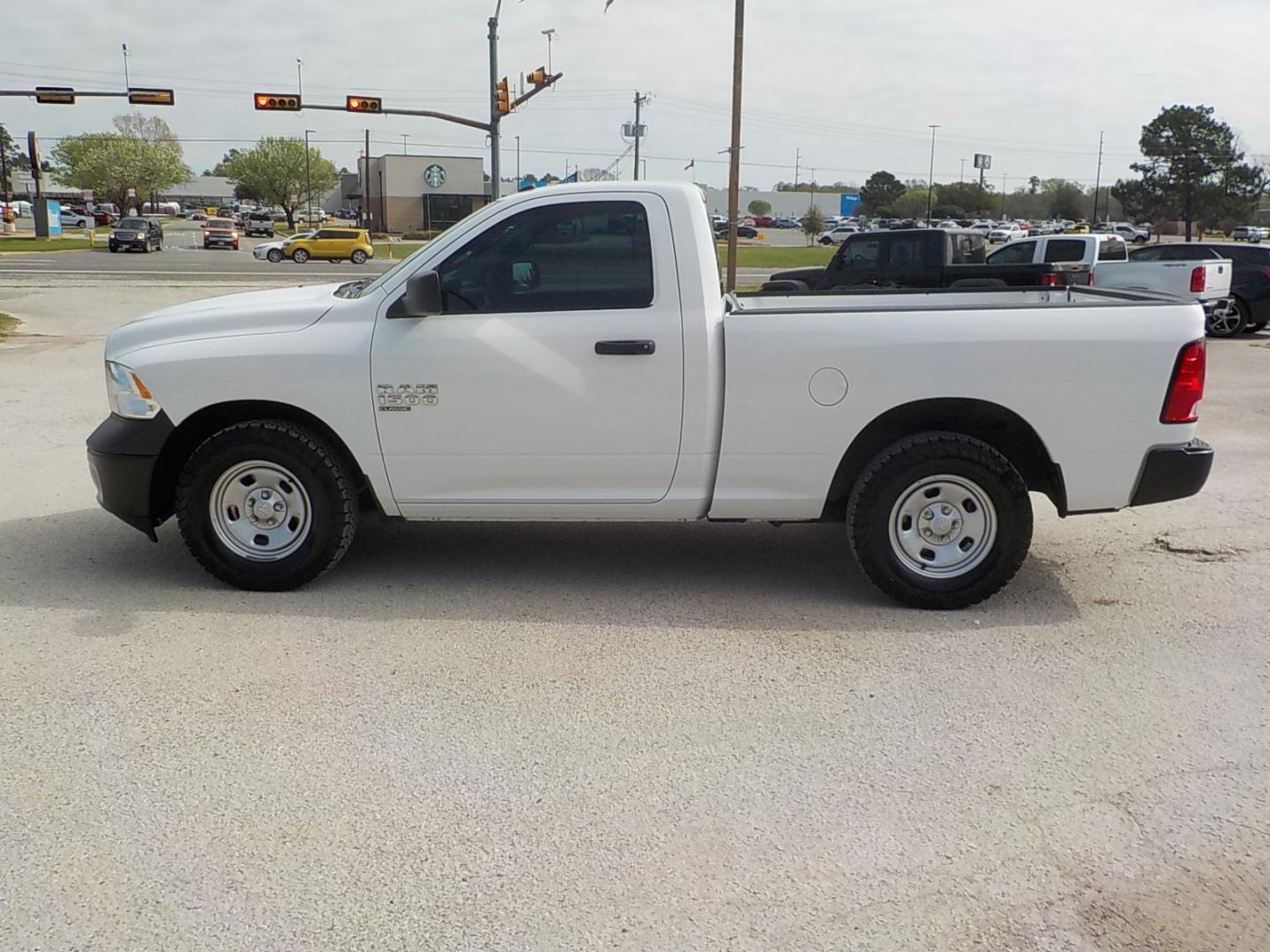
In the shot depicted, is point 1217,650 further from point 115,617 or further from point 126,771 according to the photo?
point 115,617

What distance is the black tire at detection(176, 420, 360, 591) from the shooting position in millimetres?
5402

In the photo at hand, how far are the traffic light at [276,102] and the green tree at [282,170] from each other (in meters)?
74.6

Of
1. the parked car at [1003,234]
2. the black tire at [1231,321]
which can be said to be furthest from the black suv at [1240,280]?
the parked car at [1003,234]

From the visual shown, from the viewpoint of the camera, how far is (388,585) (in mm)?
5746

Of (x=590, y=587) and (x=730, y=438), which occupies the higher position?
(x=730, y=438)

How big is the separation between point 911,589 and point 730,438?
1.11 m

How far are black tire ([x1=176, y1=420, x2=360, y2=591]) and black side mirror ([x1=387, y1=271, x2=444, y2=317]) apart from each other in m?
0.80

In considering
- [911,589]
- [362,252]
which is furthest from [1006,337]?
[362,252]

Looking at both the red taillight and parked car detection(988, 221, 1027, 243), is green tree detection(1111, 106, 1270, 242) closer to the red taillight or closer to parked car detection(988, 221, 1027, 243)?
parked car detection(988, 221, 1027, 243)

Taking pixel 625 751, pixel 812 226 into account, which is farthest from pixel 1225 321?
pixel 812 226

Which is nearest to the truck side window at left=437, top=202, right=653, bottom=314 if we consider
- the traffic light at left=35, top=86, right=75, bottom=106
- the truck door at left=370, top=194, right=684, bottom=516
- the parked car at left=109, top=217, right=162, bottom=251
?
the truck door at left=370, top=194, right=684, bottom=516

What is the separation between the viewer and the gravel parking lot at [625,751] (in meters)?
3.09

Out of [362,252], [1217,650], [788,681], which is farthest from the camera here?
[362,252]

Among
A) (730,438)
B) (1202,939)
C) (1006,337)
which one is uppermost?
(1006,337)
